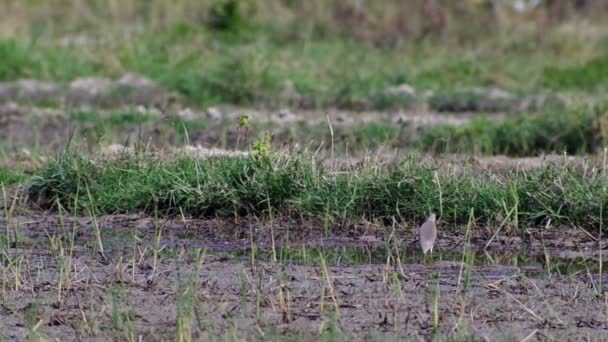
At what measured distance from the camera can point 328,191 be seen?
7008mm

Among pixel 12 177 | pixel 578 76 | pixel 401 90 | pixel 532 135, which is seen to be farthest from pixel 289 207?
pixel 578 76

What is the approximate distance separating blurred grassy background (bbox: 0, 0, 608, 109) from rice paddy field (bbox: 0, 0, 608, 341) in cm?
7

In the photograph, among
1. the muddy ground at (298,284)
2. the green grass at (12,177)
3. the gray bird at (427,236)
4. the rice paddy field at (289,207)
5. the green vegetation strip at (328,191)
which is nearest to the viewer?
the muddy ground at (298,284)

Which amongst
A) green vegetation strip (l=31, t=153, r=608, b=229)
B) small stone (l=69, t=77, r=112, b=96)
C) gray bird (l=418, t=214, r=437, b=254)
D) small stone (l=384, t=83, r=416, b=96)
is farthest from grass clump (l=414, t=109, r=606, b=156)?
small stone (l=69, t=77, r=112, b=96)

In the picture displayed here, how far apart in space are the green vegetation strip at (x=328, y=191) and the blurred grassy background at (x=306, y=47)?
218 inches

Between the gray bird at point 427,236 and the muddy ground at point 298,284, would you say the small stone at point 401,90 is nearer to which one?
the muddy ground at point 298,284

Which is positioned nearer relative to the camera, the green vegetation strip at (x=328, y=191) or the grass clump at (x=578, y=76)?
the green vegetation strip at (x=328, y=191)

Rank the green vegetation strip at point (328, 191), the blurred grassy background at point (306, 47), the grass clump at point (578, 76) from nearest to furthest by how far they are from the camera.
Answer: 1. the green vegetation strip at point (328, 191)
2. the blurred grassy background at point (306, 47)
3. the grass clump at point (578, 76)

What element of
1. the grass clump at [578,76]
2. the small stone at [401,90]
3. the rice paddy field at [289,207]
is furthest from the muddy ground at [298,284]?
the grass clump at [578,76]

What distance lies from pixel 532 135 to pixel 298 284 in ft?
17.5

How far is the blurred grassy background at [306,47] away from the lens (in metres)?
13.5

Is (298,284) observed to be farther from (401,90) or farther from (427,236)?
(401,90)

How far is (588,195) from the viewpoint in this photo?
6.71 meters

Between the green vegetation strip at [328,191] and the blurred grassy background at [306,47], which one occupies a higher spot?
the green vegetation strip at [328,191]
